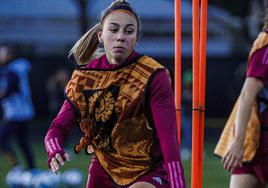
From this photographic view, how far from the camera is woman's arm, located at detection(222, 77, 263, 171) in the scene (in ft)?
17.8

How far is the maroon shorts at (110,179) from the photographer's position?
5.40 meters

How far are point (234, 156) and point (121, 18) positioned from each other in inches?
40.2

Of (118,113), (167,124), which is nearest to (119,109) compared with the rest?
(118,113)

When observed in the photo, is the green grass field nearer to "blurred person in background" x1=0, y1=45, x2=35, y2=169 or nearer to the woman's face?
"blurred person in background" x1=0, y1=45, x2=35, y2=169

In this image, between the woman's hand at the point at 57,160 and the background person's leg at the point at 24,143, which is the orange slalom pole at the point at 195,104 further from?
the background person's leg at the point at 24,143

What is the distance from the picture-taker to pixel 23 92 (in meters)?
14.0

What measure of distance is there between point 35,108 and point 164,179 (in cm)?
2032

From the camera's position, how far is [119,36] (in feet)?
17.7

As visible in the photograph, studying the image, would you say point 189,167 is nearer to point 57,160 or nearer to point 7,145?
point 7,145

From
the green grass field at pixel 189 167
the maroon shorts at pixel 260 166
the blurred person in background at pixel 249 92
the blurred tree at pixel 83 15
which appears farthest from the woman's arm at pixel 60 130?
the blurred tree at pixel 83 15

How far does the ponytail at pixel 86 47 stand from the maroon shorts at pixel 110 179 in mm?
626

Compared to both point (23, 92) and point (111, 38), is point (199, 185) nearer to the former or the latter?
point (111, 38)

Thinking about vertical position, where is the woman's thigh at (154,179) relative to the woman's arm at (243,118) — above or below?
below

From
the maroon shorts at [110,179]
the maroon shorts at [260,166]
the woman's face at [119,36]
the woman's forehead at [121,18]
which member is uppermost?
the woman's forehead at [121,18]
